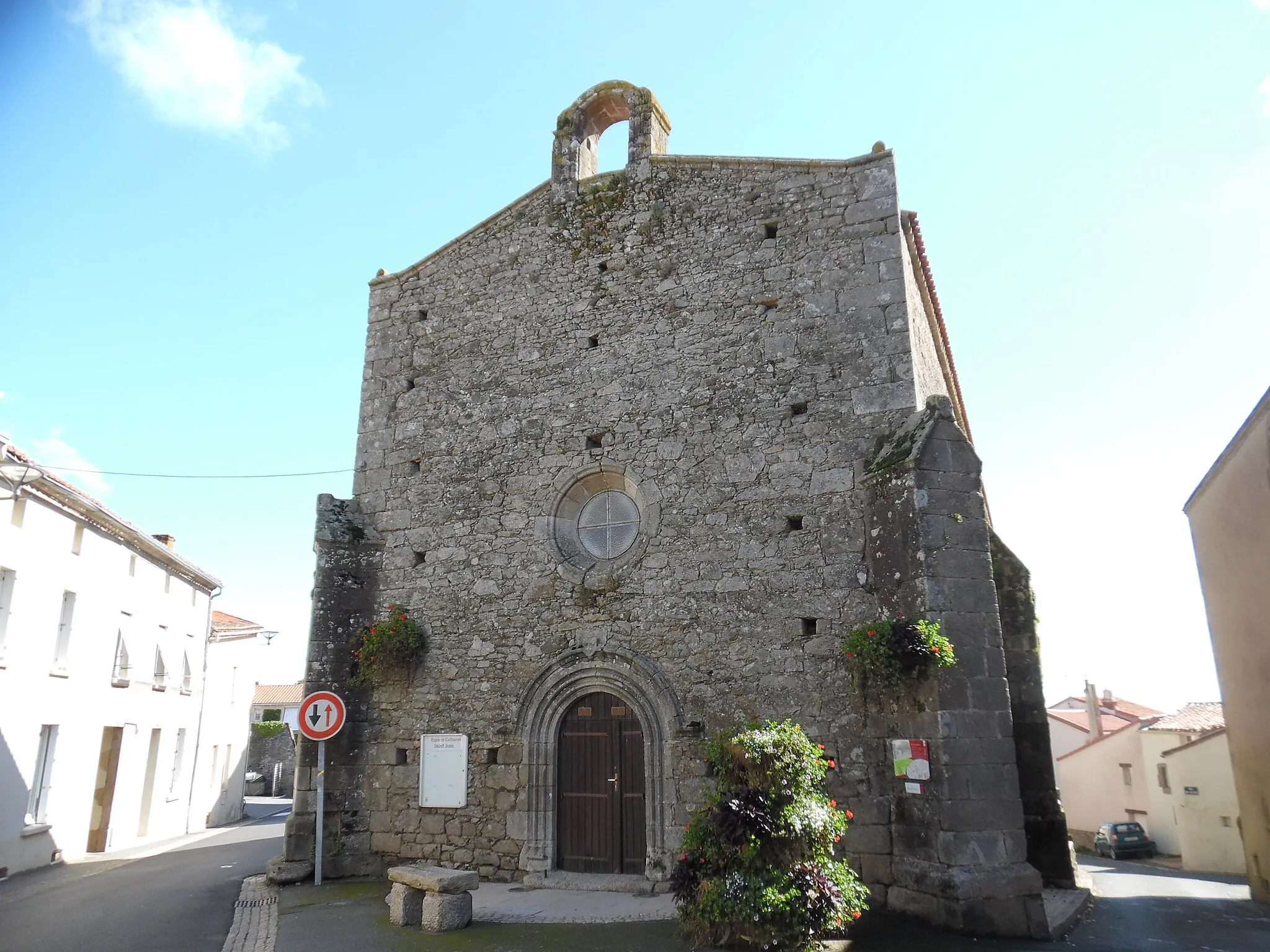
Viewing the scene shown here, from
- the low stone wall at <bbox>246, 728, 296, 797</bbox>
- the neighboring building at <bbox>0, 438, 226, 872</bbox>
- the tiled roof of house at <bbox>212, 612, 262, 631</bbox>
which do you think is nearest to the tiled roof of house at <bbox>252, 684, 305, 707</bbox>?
the low stone wall at <bbox>246, 728, 296, 797</bbox>

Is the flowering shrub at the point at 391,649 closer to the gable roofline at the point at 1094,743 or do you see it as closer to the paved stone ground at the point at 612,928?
the paved stone ground at the point at 612,928

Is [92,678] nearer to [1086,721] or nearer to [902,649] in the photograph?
[902,649]

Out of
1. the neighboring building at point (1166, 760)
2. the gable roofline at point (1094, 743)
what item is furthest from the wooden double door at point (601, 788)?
the gable roofline at point (1094, 743)

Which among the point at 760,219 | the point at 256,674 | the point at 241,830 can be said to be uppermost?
the point at 760,219

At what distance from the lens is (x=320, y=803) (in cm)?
947

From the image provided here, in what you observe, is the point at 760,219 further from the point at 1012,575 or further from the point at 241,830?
the point at 241,830

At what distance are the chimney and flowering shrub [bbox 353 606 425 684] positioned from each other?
28.3m

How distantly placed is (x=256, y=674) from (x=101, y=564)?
10.7 metres

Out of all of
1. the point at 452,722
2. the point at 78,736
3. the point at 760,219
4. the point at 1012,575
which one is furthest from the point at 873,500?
the point at 78,736

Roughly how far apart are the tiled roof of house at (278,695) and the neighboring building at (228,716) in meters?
20.0

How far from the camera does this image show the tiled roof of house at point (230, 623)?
22.8 m

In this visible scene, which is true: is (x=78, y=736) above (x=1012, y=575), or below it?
below

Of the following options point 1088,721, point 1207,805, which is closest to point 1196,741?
point 1207,805

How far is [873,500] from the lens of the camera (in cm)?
838
